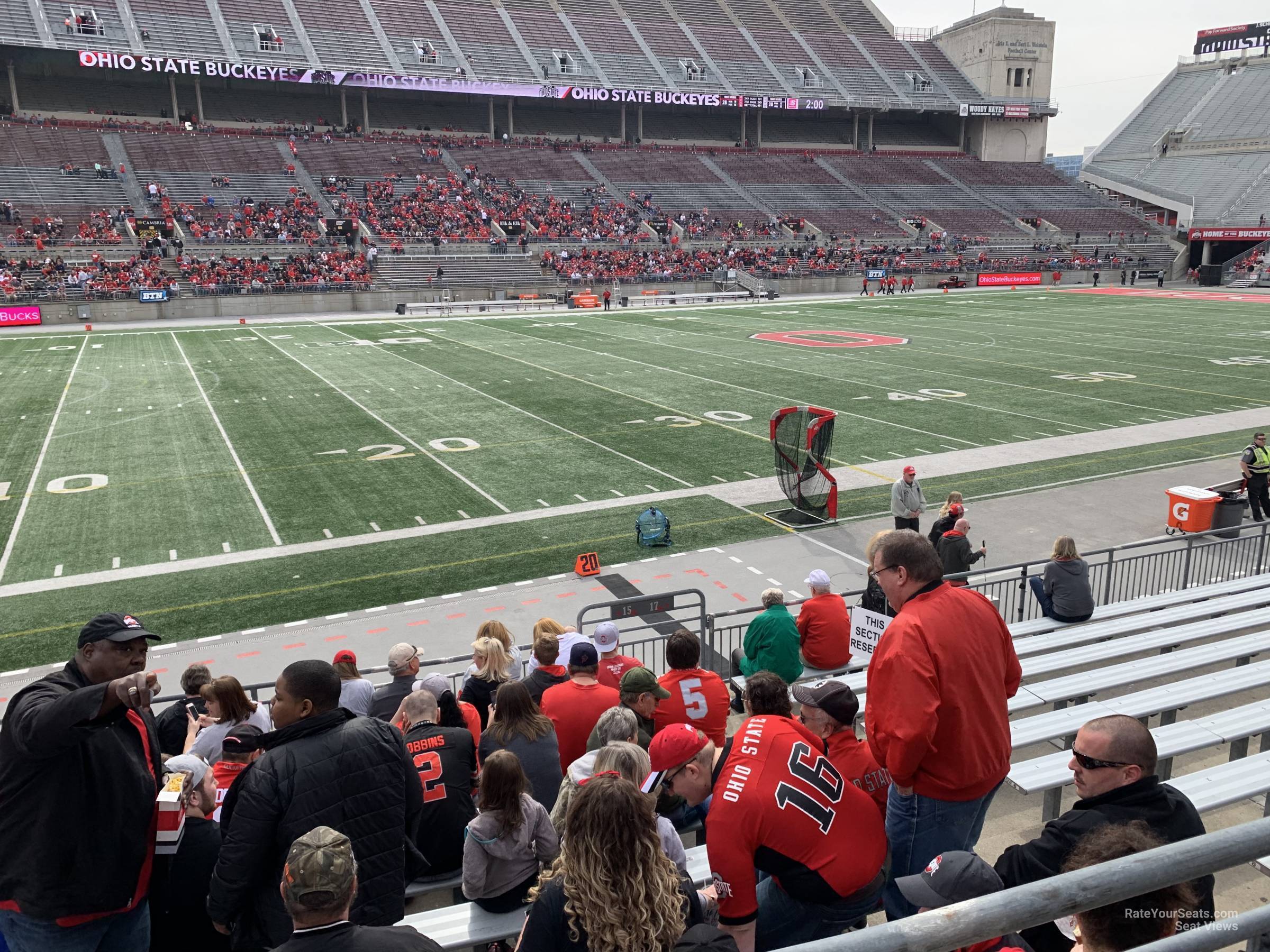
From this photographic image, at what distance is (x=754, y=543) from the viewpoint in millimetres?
14781

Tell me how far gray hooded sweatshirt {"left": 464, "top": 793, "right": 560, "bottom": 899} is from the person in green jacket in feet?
11.8

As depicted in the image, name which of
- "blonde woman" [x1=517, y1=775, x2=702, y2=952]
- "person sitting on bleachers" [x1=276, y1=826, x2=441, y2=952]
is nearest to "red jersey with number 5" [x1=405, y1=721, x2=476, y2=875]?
"blonde woman" [x1=517, y1=775, x2=702, y2=952]

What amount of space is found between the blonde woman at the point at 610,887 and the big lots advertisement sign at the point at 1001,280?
67.6 metres

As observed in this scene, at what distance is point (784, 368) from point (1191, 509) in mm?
17141

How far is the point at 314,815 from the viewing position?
3.77 meters

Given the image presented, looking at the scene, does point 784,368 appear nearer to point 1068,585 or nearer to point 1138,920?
point 1068,585

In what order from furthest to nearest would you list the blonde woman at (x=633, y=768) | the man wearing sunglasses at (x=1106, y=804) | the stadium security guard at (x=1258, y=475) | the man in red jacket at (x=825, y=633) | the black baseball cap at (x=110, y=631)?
the stadium security guard at (x=1258, y=475)
the man in red jacket at (x=825, y=633)
the blonde woman at (x=633, y=768)
the black baseball cap at (x=110, y=631)
the man wearing sunglasses at (x=1106, y=804)

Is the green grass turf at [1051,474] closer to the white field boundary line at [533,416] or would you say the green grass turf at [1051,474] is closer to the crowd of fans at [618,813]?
the white field boundary line at [533,416]

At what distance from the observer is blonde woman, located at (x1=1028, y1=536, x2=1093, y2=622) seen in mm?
8875

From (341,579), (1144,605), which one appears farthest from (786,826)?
(341,579)

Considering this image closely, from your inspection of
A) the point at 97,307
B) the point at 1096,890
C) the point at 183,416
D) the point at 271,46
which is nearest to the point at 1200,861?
the point at 1096,890

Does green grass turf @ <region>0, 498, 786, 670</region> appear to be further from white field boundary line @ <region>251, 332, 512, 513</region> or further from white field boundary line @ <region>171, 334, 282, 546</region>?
white field boundary line @ <region>251, 332, 512, 513</region>

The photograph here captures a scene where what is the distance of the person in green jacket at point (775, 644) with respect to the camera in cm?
772

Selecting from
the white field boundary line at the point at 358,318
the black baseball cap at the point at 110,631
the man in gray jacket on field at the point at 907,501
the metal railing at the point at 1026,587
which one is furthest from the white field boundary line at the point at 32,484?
the man in gray jacket on field at the point at 907,501
